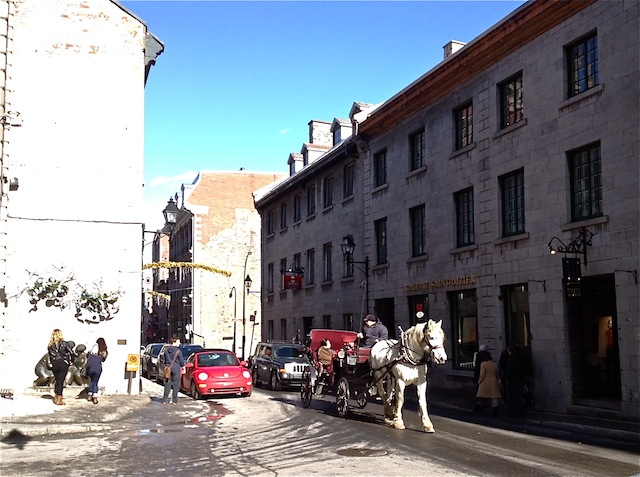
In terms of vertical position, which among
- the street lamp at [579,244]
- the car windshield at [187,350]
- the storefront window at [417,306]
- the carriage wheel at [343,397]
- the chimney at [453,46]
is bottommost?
the carriage wheel at [343,397]

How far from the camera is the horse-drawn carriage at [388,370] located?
1271cm

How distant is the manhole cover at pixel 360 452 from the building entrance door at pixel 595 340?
7544 millimetres

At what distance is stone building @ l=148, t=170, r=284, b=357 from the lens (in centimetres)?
5269

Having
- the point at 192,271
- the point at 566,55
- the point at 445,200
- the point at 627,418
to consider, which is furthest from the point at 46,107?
the point at 192,271

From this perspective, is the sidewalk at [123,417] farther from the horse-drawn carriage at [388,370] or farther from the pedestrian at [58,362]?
the horse-drawn carriage at [388,370]

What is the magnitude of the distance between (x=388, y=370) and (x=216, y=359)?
8.94m

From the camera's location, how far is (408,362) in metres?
13.0

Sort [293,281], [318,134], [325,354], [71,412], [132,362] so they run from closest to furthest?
[71,412]
[325,354]
[132,362]
[293,281]
[318,134]

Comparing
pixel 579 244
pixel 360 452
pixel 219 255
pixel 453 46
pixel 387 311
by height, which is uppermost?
pixel 453 46

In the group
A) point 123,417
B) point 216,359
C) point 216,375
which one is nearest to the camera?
point 123,417

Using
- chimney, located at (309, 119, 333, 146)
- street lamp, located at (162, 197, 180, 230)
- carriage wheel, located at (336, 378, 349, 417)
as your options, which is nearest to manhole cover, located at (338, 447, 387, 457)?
carriage wheel, located at (336, 378, 349, 417)

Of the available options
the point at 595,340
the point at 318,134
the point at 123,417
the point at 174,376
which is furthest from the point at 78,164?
the point at 318,134

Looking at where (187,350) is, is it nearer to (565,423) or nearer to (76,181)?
(76,181)

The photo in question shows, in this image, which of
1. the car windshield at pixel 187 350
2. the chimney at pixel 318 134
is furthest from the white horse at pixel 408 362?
the chimney at pixel 318 134
